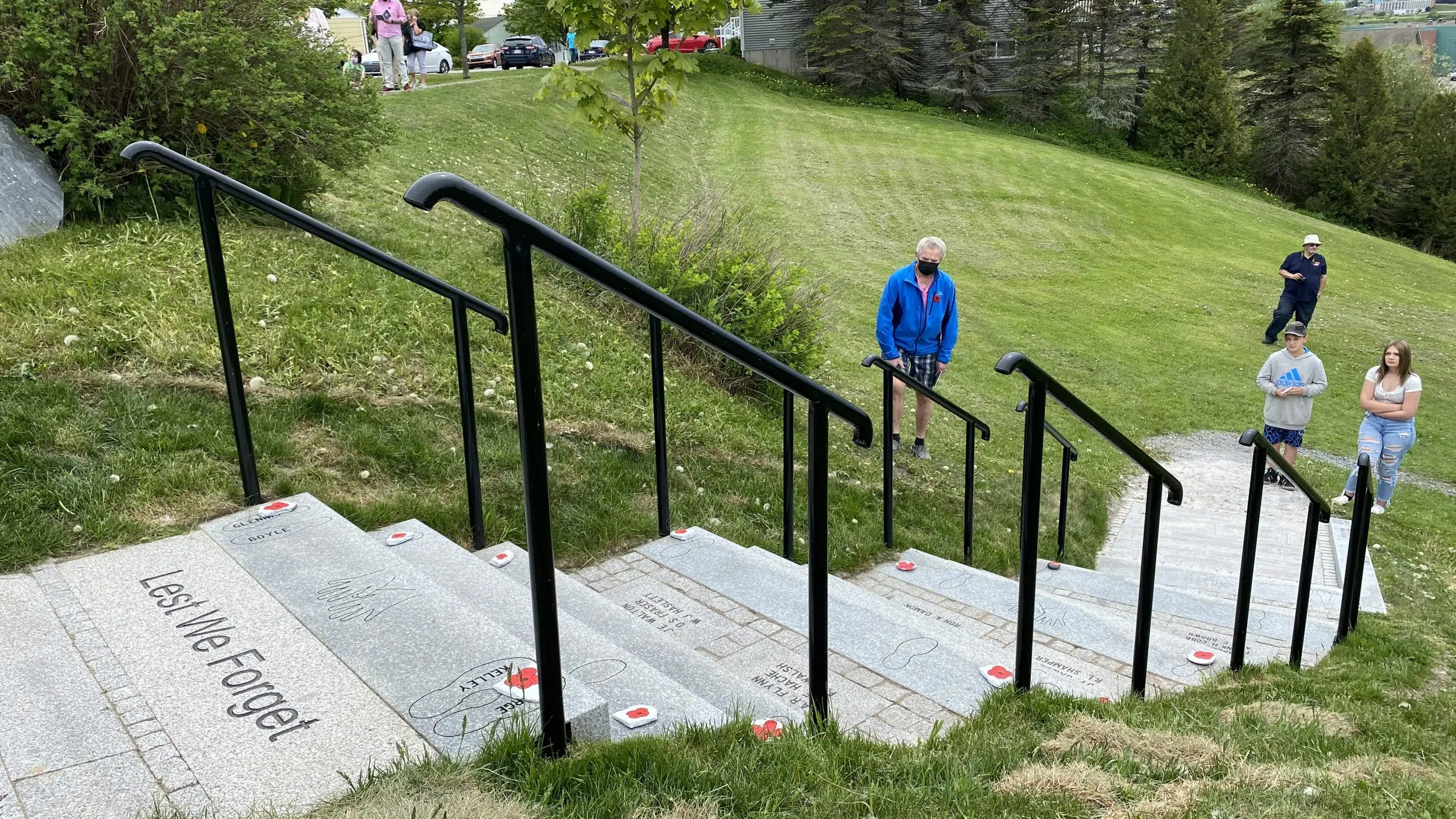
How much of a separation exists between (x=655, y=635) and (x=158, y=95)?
5.46 m

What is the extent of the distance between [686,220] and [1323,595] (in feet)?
19.9

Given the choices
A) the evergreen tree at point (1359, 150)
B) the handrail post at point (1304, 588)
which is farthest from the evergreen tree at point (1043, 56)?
the handrail post at point (1304, 588)

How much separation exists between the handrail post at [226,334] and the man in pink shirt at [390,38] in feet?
48.8

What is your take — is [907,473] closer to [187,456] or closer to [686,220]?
[686,220]

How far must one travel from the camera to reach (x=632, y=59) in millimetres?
9523

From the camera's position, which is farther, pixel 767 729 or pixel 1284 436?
pixel 1284 436

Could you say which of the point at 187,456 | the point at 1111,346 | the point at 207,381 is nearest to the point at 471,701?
the point at 187,456

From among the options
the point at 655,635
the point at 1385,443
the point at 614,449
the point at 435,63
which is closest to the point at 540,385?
the point at 655,635

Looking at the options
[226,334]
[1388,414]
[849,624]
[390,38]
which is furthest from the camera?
[390,38]

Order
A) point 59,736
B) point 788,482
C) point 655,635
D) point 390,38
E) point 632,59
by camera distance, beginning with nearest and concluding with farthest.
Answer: point 59,736 < point 655,635 < point 788,482 < point 632,59 < point 390,38

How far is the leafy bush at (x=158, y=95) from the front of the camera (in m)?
6.00

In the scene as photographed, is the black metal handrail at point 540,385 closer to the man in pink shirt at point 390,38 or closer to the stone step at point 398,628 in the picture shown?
the stone step at point 398,628

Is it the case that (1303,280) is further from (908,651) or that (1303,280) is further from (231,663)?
(231,663)

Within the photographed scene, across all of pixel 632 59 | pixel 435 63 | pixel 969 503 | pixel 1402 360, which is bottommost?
pixel 969 503
